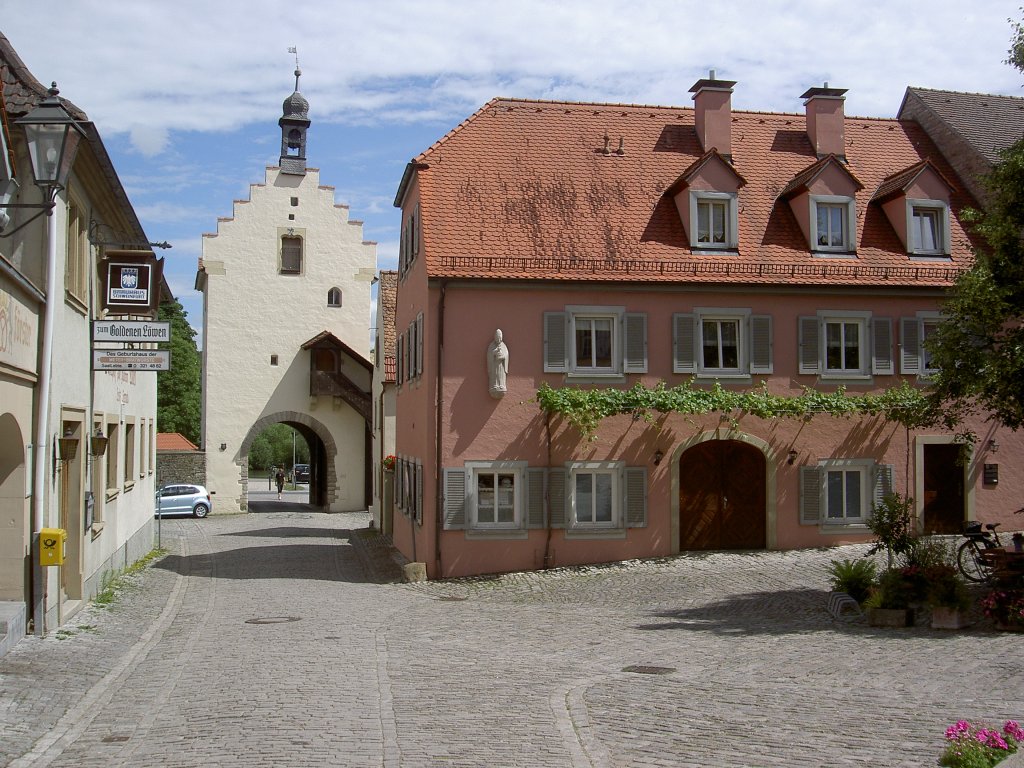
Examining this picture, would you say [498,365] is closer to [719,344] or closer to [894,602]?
[719,344]

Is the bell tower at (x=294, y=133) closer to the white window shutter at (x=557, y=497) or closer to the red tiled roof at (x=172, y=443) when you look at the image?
the red tiled roof at (x=172, y=443)

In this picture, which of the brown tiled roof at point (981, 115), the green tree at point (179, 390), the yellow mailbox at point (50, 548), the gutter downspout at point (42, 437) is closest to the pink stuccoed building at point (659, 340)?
the brown tiled roof at point (981, 115)

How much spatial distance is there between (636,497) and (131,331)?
977 cm

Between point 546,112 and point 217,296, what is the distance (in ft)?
70.5

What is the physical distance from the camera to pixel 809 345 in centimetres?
2225

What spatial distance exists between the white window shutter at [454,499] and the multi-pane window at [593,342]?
10.2 ft

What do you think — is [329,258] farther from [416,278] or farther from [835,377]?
[835,377]

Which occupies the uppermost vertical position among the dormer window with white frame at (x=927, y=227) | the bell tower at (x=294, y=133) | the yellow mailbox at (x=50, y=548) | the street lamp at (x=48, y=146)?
the bell tower at (x=294, y=133)

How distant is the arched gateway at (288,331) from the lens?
4228 cm

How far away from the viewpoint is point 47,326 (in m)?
13.4

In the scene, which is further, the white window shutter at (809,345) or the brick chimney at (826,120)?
the brick chimney at (826,120)

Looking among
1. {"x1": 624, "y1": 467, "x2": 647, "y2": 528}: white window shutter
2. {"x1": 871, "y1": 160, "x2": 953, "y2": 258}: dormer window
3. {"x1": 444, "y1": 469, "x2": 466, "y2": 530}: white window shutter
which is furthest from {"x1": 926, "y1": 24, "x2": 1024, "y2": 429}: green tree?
{"x1": 444, "y1": 469, "x2": 466, "y2": 530}: white window shutter

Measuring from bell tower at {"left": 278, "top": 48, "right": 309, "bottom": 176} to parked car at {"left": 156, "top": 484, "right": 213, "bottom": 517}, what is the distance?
42.5ft

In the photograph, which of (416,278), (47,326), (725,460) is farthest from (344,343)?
(47,326)
